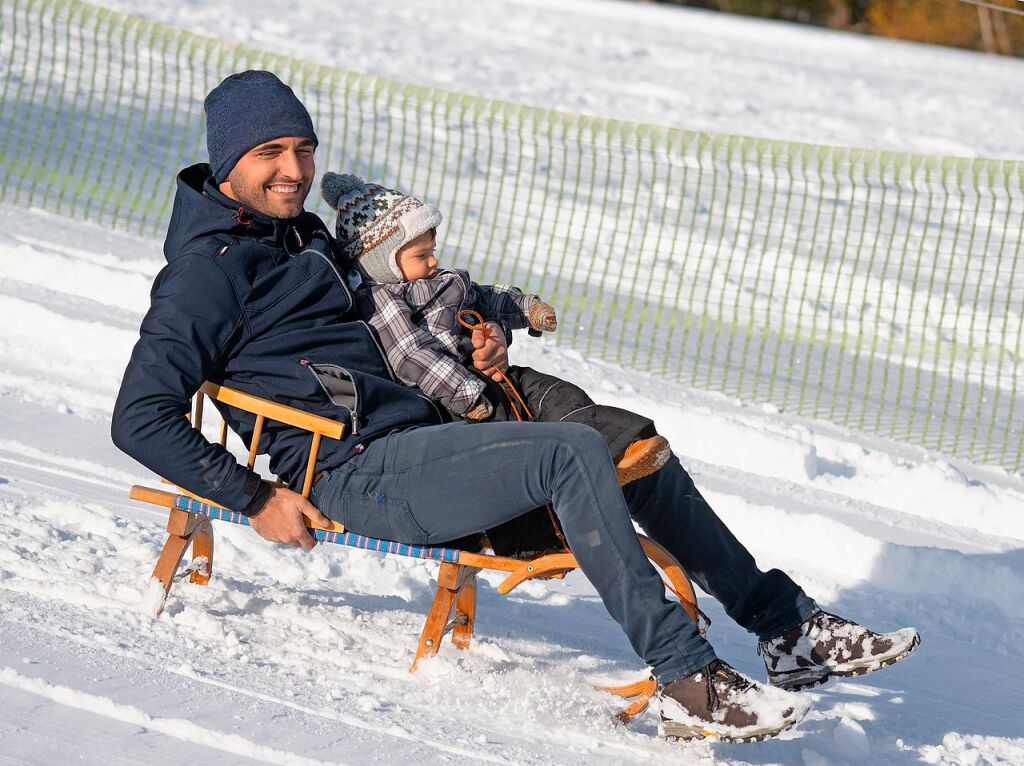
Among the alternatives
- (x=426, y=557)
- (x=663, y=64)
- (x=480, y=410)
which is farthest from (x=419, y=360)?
(x=663, y=64)

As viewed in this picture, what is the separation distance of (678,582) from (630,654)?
76 cm

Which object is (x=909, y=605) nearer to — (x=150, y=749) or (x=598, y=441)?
(x=598, y=441)

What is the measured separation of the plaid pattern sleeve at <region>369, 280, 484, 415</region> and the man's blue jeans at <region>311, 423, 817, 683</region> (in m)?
0.21

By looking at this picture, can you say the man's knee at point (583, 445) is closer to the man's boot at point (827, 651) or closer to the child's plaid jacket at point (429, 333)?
the child's plaid jacket at point (429, 333)

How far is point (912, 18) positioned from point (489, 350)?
64.0 ft

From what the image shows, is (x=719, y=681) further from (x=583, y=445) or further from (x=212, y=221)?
(x=212, y=221)

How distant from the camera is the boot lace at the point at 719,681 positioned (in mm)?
3199

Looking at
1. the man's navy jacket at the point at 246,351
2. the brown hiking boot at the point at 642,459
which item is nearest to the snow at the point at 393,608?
the man's navy jacket at the point at 246,351

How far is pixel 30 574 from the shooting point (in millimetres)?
4020

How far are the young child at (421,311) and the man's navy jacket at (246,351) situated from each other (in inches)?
3.1

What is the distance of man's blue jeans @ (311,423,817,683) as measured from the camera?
10.8ft

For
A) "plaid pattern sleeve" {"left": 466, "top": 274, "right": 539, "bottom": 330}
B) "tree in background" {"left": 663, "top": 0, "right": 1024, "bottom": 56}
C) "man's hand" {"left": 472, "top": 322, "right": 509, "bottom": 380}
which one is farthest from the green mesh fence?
"tree in background" {"left": 663, "top": 0, "right": 1024, "bottom": 56}

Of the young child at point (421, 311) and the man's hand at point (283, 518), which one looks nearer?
the man's hand at point (283, 518)

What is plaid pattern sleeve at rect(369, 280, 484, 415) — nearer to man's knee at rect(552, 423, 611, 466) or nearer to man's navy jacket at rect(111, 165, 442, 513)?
man's navy jacket at rect(111, 165, 442, 513)
